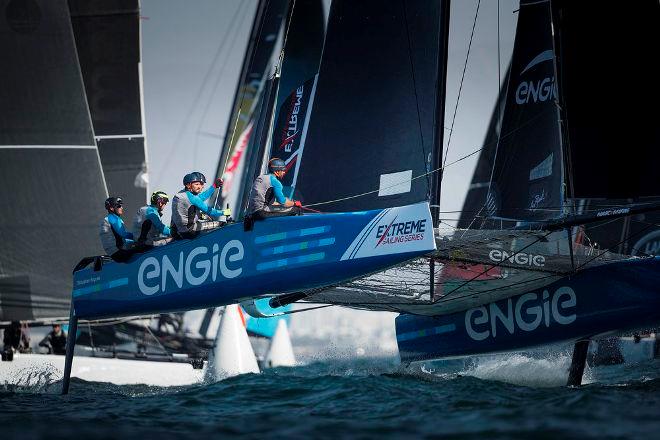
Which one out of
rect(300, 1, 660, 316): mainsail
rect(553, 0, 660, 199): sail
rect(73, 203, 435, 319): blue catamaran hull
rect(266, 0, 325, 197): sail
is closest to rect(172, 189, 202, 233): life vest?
rect(73, 203, 435, 319): blue catamaran hull

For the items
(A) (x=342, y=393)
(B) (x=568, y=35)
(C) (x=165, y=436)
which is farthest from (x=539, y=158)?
(C) (x=165, y=436)

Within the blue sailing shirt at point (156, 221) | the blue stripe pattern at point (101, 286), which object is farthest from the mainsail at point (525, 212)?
the blue stripe pattern at point (101, 286)

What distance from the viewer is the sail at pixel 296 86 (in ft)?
33.3

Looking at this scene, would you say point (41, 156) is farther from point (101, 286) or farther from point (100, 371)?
point (101, 286)

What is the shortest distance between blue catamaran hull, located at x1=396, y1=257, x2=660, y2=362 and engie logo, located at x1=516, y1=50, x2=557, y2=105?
2381 millimetres

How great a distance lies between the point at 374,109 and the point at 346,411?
13.1ft

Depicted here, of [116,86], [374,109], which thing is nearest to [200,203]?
[374,109]

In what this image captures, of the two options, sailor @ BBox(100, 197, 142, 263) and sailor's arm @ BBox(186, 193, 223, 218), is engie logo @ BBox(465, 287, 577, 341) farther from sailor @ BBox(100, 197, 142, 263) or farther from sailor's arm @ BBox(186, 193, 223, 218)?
sailor @ BBox(100, 197, 142, 263)

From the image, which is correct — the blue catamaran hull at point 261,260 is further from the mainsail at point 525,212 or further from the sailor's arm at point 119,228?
the mainsail at point 525,212

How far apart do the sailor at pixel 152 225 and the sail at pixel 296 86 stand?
1564mm

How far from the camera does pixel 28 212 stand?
11.0 metres

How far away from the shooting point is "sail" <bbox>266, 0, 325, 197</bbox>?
1015cm

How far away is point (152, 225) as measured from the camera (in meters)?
8.43

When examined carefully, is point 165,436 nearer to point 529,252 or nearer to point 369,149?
point 529,252
